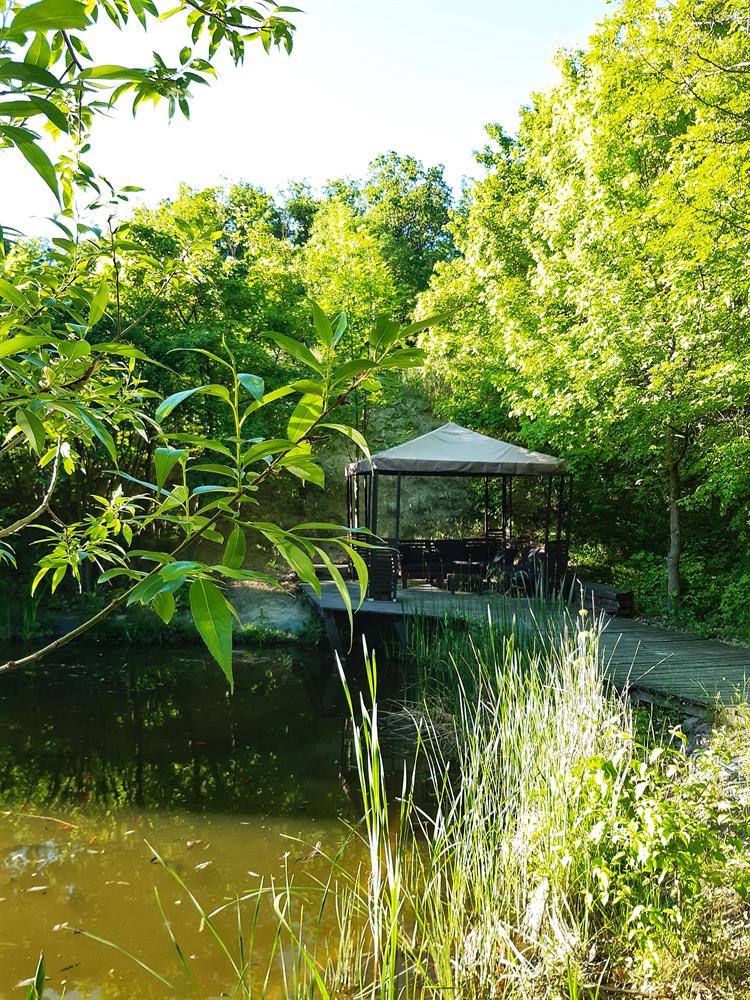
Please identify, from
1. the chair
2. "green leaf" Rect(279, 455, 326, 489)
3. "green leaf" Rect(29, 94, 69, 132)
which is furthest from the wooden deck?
"green leaf" Rect(29, 94, 69, 132)

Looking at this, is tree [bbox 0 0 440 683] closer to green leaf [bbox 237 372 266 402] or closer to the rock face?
green leaf [bbox 237 372 266 402]

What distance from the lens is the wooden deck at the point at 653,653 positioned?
17.1 ft

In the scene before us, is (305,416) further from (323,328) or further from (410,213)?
(410,213)

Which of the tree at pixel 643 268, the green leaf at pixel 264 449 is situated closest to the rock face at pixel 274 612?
the tree at pixel 643 268

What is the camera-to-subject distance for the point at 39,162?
2.01 ft

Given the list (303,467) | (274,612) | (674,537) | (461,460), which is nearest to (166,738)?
(274,612)

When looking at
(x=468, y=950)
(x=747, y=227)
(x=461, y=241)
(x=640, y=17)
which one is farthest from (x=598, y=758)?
(x=461, y=241)

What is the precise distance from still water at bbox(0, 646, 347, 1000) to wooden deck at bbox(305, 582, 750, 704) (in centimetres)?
133

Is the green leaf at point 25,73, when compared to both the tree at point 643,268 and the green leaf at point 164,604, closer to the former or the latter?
the green leaf at point 164,604

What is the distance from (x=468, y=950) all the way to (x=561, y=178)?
11128 millimetres

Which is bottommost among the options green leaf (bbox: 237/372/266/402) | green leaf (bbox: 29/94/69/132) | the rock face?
the rock face

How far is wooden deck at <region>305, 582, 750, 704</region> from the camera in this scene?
5219 millimetres

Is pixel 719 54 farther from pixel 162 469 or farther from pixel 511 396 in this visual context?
pixel 162 469

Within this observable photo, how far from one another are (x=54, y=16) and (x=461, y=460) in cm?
930
